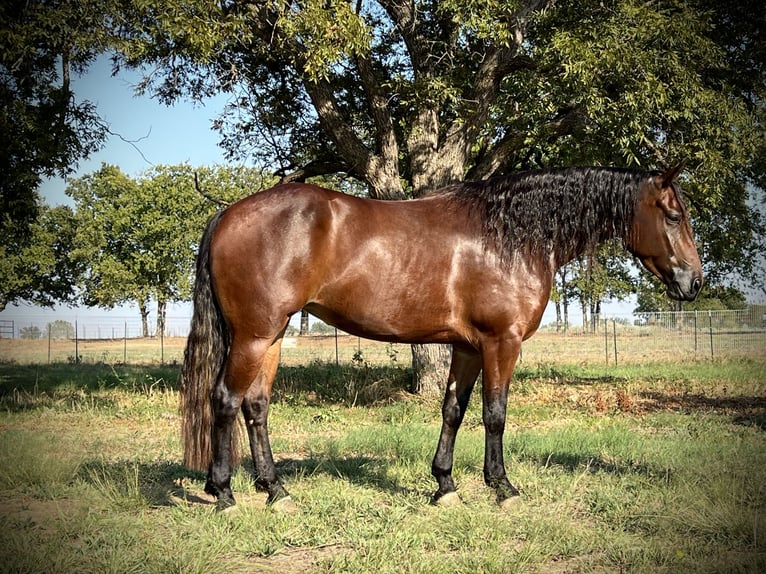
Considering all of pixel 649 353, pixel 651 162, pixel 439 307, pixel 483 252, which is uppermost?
pixel 651 162

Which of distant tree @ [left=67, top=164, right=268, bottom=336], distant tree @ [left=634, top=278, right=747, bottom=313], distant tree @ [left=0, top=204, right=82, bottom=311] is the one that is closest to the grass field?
distant tree @ [left=634, top=278, right=747, bottom=313]

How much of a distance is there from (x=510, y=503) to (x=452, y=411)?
2.78 feet

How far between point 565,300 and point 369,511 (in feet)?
130

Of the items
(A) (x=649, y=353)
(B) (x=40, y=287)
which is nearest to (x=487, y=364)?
(A) (x=649, y=353)

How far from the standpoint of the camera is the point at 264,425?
4.78 meters

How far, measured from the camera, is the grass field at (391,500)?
11.3ft

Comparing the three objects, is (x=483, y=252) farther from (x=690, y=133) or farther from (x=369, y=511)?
(x=690, y=133)

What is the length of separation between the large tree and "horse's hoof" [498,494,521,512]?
621cm

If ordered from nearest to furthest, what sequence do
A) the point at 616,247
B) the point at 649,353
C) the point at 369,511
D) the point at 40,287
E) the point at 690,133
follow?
the point at 369,511, the point at 616,247, the point at 690,133, the point at 649,353, the point at 40,287

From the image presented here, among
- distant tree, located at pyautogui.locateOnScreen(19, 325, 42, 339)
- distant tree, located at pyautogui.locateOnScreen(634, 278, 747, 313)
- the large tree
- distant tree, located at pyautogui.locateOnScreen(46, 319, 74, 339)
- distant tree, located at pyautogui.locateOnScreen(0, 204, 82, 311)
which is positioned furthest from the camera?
distant tree, located at pyautogui.locateOnScreen(0, 204, 82, 311)

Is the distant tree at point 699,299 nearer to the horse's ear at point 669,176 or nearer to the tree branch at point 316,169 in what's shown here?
the horse's ear at point 669,176

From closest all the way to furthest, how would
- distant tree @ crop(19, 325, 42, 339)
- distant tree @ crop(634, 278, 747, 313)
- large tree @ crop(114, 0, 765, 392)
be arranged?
large tree @ crop(114, 0, 765, 392) → distant tree @ crop(634, 278, 747, 313) → distant tree @ crop(19, 325, 42, 339)

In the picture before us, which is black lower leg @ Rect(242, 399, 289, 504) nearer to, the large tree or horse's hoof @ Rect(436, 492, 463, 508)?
horse's hoof @ Rect(436, 492, 463, 508)

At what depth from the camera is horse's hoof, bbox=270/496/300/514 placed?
14.5 feet
